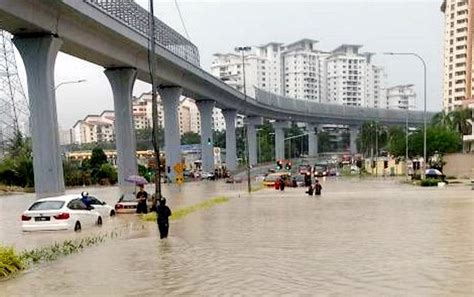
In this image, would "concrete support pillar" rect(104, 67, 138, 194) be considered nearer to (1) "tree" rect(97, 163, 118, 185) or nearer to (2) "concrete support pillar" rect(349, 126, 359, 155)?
(1) "tree" rect(97, 163, 118, 185)

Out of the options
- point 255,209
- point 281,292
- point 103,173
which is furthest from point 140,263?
point 103,173

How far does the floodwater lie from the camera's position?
1064 cm

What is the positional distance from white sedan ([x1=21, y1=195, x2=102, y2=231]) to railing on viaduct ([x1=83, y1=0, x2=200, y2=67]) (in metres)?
19.3

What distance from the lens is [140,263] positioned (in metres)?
14.0

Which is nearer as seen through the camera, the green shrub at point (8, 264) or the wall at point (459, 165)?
the green shrub at point (8, 264)

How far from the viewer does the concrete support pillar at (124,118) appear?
55.7 metres

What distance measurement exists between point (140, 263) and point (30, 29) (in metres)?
26.2

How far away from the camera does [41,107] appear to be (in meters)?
37.1

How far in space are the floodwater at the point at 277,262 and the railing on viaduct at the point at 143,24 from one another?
80.1ft

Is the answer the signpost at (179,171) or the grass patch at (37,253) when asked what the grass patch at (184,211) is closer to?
the grass patch at (37,253)

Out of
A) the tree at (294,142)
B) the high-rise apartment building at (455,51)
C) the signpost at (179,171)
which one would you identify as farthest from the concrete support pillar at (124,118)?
the tree at (294,142)

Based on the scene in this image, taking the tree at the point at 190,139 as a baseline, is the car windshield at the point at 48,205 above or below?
above

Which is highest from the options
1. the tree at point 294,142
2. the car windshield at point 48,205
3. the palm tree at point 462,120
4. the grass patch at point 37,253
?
the palm tree at point 462,120

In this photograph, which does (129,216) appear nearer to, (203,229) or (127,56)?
(203,229)
